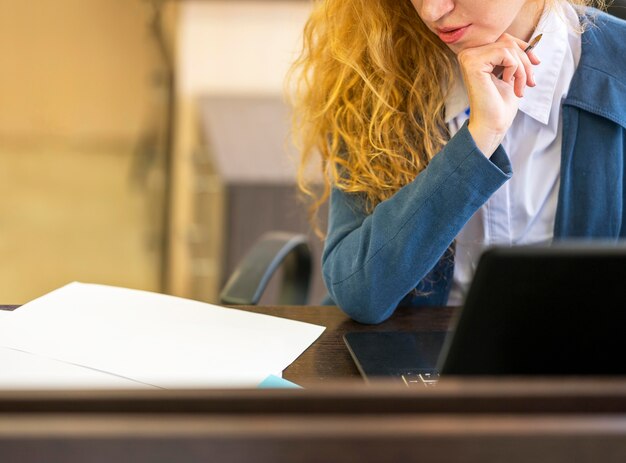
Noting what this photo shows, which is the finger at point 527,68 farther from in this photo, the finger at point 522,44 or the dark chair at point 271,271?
the dark chair at point 271,271

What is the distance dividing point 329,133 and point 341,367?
0.43 meters

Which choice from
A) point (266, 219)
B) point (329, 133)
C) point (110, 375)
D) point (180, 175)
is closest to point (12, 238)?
point (180, 175)

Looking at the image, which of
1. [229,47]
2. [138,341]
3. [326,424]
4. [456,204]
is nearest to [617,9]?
[456,204]

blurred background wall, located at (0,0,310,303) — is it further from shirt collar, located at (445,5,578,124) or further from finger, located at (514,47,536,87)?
finger, located at (514,47,536,87)

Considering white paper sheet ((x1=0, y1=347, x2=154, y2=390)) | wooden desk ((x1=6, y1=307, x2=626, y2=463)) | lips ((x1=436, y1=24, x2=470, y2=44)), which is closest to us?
wooden desk ((x1=6, y1=307, x2=626, y2=463))

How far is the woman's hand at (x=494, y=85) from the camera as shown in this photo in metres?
0.94

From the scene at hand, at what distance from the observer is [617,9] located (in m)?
1.20

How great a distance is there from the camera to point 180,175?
2807mm

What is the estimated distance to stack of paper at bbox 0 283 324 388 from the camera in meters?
0.77

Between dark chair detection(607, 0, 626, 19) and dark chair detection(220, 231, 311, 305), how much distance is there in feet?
2.00

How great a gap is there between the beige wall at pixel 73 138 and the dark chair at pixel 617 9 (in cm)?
181

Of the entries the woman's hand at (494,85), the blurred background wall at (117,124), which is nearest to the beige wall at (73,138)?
the blurred background wall at (117,124)

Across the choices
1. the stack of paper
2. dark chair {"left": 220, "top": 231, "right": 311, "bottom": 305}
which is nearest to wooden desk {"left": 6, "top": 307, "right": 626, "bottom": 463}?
the stack of paper

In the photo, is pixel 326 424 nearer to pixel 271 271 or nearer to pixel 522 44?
pixel 522 44
